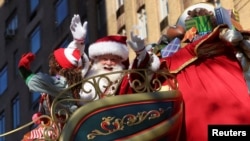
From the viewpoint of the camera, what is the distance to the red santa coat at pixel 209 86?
10062 millimetres

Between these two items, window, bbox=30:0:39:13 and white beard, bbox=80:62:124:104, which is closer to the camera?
white beard, bbox=80:62:124:104

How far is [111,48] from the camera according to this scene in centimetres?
1114

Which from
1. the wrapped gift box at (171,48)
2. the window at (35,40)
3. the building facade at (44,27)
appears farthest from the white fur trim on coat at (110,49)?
the window at (35,40)

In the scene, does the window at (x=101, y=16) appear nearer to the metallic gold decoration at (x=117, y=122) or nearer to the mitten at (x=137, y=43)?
the mitten at (x=137, y=43)

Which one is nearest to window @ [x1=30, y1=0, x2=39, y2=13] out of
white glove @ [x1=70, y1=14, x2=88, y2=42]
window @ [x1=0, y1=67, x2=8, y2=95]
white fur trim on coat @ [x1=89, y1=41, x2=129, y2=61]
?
window @ [x1=0, y1=67, x2=8, y2=95]

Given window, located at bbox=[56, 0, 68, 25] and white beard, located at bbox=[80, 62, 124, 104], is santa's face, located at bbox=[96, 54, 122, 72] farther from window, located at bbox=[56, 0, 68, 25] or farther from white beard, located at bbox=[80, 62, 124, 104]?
window, located at bbox=[56, 0, 68, 25]

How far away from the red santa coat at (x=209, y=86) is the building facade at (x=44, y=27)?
1145 centimetres

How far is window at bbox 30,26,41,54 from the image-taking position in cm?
3409

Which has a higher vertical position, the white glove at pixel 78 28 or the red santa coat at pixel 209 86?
the white glove at pixel 78 28

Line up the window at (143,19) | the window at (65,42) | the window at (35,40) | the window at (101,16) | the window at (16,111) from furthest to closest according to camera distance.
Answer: the window at (16,111) < the window at (35,40) < the window at (65,42) < the window at (101,16) < the window at (143,19)

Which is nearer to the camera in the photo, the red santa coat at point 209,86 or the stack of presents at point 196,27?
the red santa coat at point 209,86

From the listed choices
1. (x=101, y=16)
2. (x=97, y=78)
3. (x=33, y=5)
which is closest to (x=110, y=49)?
(x=97, y=78)

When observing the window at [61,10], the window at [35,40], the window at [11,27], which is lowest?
the window at [35,40]

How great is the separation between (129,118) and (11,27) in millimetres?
27920
